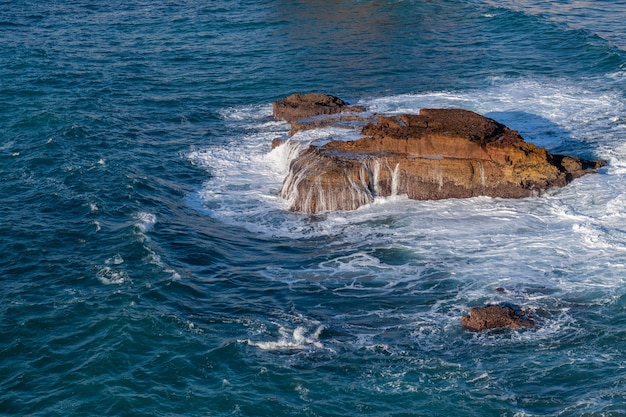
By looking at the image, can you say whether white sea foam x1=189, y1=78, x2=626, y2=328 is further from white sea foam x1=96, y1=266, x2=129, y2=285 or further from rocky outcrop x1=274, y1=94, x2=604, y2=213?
white sea foam x1=96, y1=266, x2=129, y2=285

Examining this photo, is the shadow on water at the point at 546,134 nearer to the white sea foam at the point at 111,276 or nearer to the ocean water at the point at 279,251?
the ocean water at the point at 279,251

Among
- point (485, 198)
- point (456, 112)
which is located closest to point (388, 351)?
point (485, 198)

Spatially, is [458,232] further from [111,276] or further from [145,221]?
[111,276]

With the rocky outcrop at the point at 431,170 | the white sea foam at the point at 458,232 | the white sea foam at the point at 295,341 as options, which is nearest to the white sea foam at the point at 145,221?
the white sea foam at the point at 458,232

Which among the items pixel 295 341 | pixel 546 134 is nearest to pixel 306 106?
pixel 546 134

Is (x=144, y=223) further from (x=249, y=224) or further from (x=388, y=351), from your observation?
(x=388, y=351)
